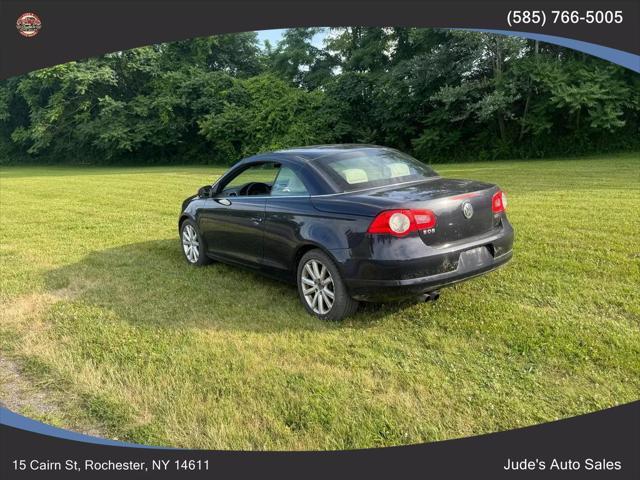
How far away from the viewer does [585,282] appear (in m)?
5.05

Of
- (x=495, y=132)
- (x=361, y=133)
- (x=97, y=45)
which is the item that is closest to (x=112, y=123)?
(x=361, y=133)

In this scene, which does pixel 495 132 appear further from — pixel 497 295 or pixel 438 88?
pixel 497 295

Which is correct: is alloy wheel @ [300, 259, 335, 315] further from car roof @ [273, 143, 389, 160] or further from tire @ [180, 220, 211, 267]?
tire @ [180, 220, 211, 267]

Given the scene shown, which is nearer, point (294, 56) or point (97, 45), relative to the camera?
point (97, 45)

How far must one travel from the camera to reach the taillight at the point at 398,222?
4105mm

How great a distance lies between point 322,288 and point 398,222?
0.97 metres

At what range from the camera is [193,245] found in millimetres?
6695

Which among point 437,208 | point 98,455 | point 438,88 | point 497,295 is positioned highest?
point 438,88

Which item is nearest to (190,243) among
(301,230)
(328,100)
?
(301,230)

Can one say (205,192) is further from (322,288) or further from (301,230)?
(322,288)

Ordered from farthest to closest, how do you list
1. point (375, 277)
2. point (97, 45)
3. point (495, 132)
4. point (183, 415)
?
point (495, 132) → point (97, 45) → point (375, 277) → point (183, 415)

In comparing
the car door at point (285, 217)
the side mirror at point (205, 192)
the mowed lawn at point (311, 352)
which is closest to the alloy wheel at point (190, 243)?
the mowed lawn at point (311, 352)

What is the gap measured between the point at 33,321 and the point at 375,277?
331 centimetres

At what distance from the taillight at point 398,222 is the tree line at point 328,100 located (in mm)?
21367
